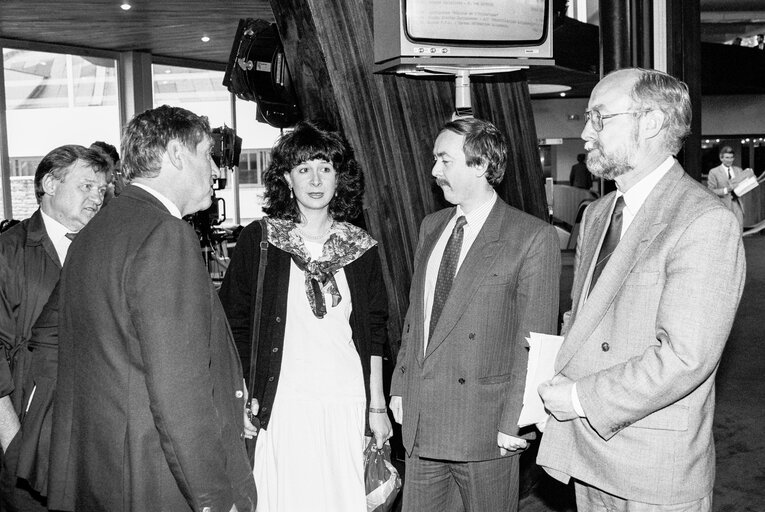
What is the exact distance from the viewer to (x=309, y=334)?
2469mm

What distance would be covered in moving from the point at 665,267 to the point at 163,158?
1.19 meters

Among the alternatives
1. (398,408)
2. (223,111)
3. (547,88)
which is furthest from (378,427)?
(547,88)

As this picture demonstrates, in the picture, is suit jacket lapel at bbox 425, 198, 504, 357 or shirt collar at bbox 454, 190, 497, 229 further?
shirt collar at bbox 454, 190, 497, 229

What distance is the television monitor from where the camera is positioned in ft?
8.55

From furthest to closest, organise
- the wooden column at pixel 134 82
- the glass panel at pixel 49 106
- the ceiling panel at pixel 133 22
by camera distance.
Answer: the wooden column at pixel 134 82, the glass panel at pixel 49 106, the ceiling panel at pixel 133 22

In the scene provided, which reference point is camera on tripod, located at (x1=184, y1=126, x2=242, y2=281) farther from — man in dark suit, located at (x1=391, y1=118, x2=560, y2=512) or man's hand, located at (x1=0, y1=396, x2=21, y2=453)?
man's hand, located at (x1=0, y1=396, x2=21, y2=453)

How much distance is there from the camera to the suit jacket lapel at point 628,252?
1790 millimetres

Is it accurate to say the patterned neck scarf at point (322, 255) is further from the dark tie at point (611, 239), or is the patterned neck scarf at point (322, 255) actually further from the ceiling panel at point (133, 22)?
the ceiling panel at point (133, 22)

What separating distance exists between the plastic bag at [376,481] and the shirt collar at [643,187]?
1.24m

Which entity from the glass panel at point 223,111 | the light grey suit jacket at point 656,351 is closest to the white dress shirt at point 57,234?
the light grey suit jacket at point 656,351

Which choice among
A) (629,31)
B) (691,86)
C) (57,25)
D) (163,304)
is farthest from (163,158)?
(57,25)

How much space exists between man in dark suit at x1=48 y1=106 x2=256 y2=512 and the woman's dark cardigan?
653 millimetres

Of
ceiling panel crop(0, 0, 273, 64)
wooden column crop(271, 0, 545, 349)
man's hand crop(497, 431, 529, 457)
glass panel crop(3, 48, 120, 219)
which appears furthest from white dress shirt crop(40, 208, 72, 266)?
glass panel crop(3, 48, 120, 219)

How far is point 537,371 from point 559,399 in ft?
0.40
